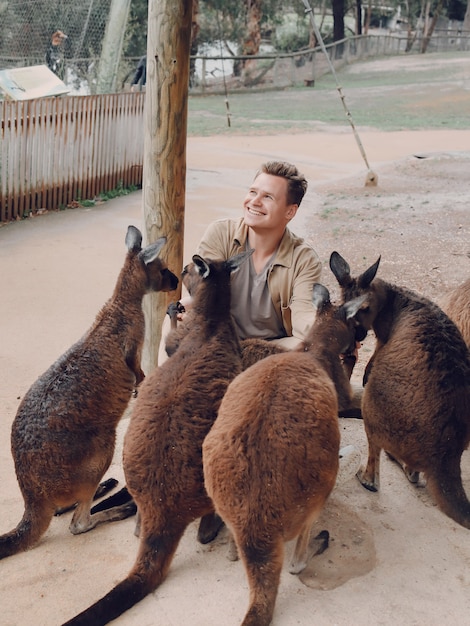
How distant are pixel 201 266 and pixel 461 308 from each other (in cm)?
204

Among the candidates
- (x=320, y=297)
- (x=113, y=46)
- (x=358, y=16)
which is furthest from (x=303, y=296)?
(x=358, y=16)

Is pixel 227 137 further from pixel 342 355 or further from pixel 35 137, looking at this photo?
pixel 342 355

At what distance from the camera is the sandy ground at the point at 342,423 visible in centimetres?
301

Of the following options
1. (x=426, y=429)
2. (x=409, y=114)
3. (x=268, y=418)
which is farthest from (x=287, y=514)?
(x=409, y=114)

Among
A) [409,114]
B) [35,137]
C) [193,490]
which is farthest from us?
[409,114]

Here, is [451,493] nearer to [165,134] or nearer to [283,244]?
[283,244]

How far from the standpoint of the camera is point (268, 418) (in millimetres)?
2957

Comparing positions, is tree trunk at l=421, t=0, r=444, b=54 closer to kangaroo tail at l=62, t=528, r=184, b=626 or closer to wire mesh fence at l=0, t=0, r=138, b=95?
wire mesh fence at l=0, t=0, r=138, b=95

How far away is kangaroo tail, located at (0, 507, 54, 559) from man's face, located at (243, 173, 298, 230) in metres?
1.90

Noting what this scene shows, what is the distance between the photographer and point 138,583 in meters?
2.94

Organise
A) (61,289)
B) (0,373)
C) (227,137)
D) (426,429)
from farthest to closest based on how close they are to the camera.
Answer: (227,137)
(61,289)
(0,373)
(426,429)

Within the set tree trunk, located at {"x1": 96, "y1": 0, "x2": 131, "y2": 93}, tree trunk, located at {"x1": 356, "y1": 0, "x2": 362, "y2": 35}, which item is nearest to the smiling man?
tree trunk, located at {"x1": 96, "y1": 0, "x2": 131, "y2": 93}

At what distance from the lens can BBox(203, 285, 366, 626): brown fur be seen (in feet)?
9.30

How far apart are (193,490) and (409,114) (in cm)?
2340
